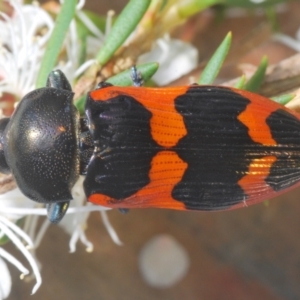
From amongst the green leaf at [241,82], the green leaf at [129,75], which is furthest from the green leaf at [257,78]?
the green leaf at [129,75]

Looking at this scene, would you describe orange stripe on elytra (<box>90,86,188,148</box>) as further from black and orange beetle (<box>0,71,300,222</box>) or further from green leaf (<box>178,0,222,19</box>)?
green leaf (<box>178,0,222,19</box>)

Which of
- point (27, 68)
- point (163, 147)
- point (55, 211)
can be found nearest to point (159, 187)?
point (163, 147)

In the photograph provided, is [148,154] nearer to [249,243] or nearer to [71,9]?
[71,9]

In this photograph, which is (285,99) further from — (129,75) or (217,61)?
(129,75)

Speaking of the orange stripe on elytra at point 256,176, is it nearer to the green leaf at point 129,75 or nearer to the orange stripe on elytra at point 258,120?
the orange stripe on elytra at point 258,120

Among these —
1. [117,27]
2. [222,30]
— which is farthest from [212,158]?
[222,30]
